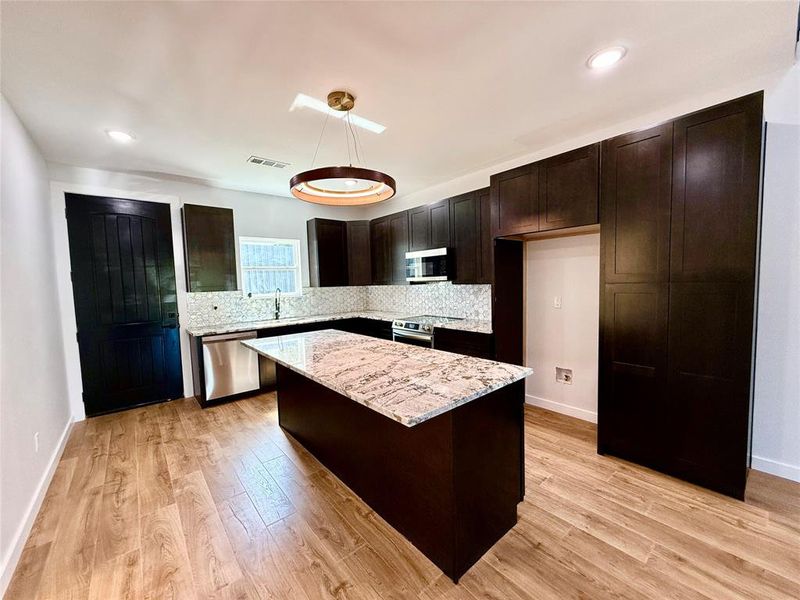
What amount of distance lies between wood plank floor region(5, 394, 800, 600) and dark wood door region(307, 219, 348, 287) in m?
2.98

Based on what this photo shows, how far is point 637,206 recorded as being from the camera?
2.30 m

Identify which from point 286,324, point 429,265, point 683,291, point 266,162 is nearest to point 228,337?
point 286,324

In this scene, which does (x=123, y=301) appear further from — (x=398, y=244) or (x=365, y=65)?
(x=365, y=65)

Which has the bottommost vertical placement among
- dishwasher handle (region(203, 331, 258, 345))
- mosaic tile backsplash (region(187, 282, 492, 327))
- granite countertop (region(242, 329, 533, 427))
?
dishwasher handle (region(203, 331, 258, 345))

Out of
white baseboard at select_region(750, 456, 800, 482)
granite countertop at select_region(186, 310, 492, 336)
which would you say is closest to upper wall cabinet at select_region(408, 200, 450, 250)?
granite countertop at select_region(186, 310, 492, 336)

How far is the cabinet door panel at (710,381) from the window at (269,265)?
4641 millimetres

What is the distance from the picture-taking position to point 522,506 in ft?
6.75

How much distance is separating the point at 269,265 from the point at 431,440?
411 centimetres

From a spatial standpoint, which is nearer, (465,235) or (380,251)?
(465,235)

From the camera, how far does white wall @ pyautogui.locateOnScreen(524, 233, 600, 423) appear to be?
3147mm

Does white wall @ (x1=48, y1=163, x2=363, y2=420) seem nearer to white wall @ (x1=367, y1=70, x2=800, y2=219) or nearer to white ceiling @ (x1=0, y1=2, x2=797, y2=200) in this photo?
white ceiling @ (x1=0, y1=2, x2=797, y2=200)

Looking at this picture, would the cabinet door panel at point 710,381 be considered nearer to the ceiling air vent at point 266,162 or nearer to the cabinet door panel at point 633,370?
the cabinet door panel at point 633,370

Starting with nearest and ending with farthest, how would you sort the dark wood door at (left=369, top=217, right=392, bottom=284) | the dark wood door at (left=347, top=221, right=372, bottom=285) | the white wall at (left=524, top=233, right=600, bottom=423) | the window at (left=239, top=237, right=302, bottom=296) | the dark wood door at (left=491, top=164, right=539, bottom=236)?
the dark wood door at (left=491, top=164, right=539, bottom=236) → the white wall at (left=524, top=233, right=600, bottom=423) → the window at (left=239, top=237, right=302, bottom=296) → the dark wood door at (left=369, top=217, right=392, bottom=284) → the dark wood door at (left=347, top=221, right=372, bottom=285)

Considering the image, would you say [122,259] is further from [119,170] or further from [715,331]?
[715,331]
